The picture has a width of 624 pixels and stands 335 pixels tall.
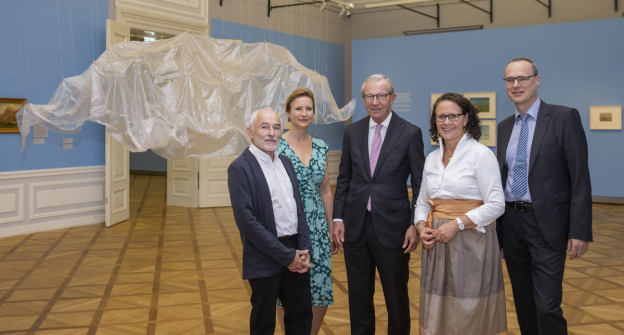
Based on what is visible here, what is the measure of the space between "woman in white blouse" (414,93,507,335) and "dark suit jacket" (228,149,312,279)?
65 cm

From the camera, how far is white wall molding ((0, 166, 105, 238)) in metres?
6.42

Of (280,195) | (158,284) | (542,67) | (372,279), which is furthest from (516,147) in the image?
(542,67)

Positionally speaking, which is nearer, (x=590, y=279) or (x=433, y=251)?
(x=433, y=251)

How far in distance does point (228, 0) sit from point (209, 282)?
621cm

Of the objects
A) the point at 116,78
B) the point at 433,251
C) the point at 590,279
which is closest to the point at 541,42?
the point at 590,279

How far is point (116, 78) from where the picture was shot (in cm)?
447

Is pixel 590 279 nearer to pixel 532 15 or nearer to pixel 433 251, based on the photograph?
pixel 433 251

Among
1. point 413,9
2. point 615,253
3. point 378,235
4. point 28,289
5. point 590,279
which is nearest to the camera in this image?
point 378,235

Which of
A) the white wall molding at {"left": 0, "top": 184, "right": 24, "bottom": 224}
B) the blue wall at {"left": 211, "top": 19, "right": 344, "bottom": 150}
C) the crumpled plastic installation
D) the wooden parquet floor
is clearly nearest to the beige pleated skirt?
the wooden parquet floor

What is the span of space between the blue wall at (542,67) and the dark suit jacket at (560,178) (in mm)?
7540

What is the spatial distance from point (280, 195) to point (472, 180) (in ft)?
2.76

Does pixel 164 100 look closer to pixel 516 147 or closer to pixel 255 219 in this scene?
pixel 255 219

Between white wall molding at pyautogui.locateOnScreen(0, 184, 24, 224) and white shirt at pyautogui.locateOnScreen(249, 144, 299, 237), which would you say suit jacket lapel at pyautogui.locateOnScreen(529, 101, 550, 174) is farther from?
white wall molding at pyautogui.locateOnScreen(0, 184, 24, 224)

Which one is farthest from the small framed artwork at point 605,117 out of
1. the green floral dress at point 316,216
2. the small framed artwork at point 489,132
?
the green floral dress at point 316,216
